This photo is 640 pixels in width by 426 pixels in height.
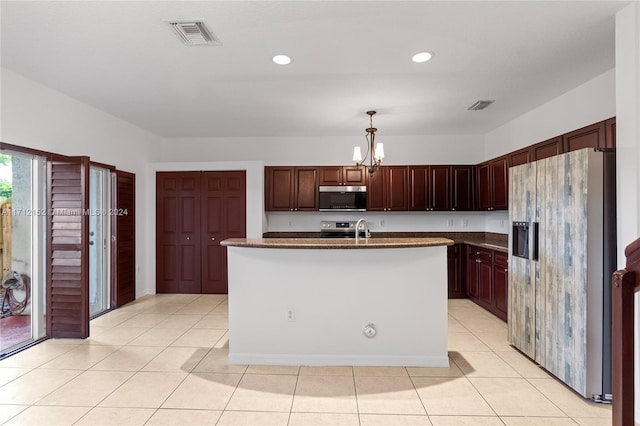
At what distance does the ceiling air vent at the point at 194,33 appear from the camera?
2359 mm

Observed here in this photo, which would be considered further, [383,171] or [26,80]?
[383,171]

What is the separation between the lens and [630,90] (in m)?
2.21

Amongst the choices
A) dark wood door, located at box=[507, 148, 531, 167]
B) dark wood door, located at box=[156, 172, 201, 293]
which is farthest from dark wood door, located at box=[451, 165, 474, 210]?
dark wood door, located at box=[156, 172, 201, 293]

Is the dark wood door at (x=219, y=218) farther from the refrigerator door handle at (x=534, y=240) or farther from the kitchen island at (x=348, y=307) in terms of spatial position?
the refrigerator door handle at (x=534, y=240)

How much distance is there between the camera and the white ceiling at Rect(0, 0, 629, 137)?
2.23 metres

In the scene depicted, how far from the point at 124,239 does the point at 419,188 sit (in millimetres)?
4485

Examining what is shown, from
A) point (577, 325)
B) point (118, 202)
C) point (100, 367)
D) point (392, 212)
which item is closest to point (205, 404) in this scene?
point (100, 367)

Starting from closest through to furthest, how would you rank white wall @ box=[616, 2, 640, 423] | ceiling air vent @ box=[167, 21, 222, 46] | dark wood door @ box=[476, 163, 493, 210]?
1. white wall @ box=[616, 2, 640, 423]
2. ceiling air vent @ box=[167, 21, 222, 46]
3. dark wood door @ box=[476, 163, 493, 210]

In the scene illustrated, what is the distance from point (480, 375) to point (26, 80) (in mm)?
4948

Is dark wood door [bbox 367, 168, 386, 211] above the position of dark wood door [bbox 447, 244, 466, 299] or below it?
above

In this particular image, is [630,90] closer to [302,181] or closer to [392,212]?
[392,212]

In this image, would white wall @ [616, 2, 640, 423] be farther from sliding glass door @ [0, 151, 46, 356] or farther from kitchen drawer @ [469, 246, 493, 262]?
sliding glass door @ [0, 151, 46, 356]

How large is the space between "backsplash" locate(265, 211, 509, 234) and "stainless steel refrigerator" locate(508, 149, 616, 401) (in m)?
2.68

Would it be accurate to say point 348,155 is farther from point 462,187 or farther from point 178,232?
point 178,232
